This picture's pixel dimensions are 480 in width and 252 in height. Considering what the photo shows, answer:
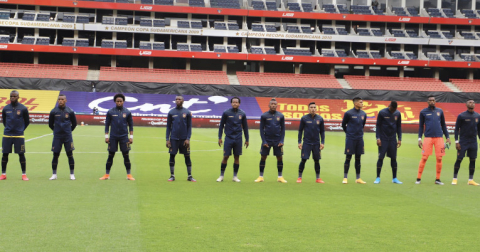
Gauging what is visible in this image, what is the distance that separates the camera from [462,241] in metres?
6.90

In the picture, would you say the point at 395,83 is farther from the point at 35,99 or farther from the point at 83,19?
the point at 35,99

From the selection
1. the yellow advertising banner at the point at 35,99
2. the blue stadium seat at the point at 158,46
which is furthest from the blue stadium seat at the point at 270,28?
the yellow advertising banner at the point at 35,99

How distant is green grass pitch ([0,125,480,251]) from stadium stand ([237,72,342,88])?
40443 millimetres

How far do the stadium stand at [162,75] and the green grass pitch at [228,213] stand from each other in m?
39.1

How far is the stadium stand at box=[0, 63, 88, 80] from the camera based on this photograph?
5112 centimetres

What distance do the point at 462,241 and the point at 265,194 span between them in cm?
472

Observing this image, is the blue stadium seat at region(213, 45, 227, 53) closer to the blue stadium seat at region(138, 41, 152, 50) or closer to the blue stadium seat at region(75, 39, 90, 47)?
the blue stadium seat at region(138, 41, 152, 50)

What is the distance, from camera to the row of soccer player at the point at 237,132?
483 inches

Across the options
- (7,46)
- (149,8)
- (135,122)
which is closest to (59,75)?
(7,46)

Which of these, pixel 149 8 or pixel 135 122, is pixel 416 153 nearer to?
pixel 135 122

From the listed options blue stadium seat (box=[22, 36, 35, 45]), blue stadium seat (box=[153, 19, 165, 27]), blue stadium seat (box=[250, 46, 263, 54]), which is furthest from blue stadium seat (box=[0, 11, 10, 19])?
blue stadium seat (box=[250, 46, 263, 54])

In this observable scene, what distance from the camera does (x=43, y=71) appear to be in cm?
5272

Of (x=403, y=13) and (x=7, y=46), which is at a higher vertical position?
(x=403, y=13)

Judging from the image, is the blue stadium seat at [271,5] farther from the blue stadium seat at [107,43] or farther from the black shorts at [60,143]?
the black shorts at [60,143]
